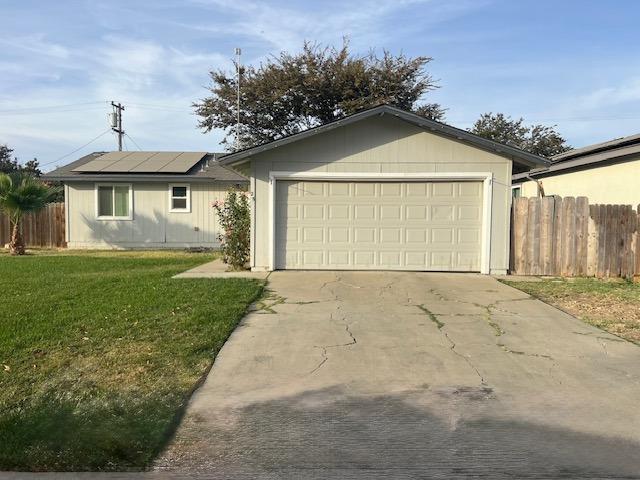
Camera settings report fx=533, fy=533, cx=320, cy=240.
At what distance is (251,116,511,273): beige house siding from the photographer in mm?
11812

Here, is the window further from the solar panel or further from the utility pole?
the utility pole

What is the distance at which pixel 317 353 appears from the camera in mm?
6012

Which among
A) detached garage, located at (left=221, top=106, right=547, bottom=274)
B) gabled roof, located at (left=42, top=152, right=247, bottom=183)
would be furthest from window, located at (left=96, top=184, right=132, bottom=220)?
detached garage, located at (left=221, top=106, right=547, bottom=274)

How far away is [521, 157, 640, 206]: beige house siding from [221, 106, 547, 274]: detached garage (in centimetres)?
389

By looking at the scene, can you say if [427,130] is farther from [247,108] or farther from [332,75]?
[247,108]

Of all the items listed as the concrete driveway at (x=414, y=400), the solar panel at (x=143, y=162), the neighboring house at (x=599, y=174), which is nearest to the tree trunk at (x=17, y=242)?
the solar panel at (x=143, y=162)

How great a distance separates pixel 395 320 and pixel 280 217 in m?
5.22

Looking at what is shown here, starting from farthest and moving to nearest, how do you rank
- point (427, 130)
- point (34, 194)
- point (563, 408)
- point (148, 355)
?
point (34, 194), point (427, 130), point (148, 355), point (563, 408)

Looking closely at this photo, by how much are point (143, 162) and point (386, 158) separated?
12.7 m

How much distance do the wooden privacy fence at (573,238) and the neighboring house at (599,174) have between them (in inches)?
56.9

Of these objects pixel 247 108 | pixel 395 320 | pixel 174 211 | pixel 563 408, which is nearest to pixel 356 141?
pixel 395 320

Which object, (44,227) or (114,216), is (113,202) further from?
(44,227)

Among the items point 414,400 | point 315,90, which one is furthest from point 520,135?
point 414,400

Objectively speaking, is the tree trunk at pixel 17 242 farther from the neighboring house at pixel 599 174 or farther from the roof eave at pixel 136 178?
the neighboring house at pixel 599 174
